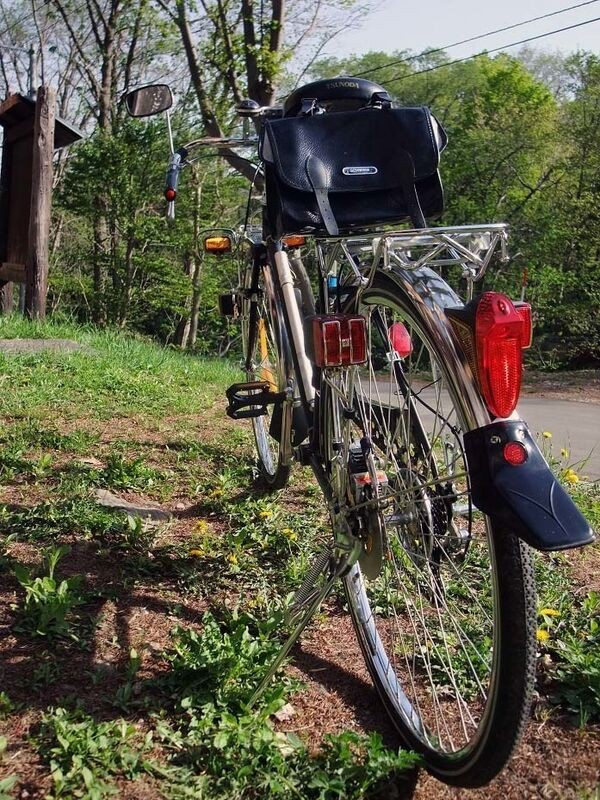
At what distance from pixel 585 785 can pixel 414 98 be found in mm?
27702

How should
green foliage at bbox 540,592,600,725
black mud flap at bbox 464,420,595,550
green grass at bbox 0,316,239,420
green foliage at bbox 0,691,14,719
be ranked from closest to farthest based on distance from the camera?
black mud flap at bbox 464,420,595,550 → green foliage at bbox 0,691,14,719 → green foliage at bbox 540,592,600,725 → green grass at bbox 0,316,239,420

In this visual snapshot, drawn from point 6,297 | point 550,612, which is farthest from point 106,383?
point 6,297

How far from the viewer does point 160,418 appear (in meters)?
4.84

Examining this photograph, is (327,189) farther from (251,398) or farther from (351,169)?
(251,398)

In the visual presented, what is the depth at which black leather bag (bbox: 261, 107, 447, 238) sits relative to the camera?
2254 millimetres

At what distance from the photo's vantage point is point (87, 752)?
176cm

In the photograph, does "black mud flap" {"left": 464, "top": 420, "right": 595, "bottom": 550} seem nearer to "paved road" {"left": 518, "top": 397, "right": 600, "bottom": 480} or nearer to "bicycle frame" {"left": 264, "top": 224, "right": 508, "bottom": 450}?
"bicycle frame" {"left": 264, "top": 224, "right": 508, "bottom": 450}

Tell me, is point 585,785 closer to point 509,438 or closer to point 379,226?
point 509,438

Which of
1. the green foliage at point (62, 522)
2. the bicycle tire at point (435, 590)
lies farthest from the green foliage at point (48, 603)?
the bicycle tire at point (435, 590)

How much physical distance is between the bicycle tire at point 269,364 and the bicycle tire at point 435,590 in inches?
29.2

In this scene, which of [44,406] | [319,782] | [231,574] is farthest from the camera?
[44,406]

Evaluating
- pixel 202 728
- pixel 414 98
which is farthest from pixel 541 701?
pixel 414 98

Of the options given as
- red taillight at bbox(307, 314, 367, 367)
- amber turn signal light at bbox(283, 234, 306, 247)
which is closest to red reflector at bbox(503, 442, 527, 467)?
red taillight at bbox(307, 314, 367, 367)

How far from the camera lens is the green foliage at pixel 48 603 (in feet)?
7.40
